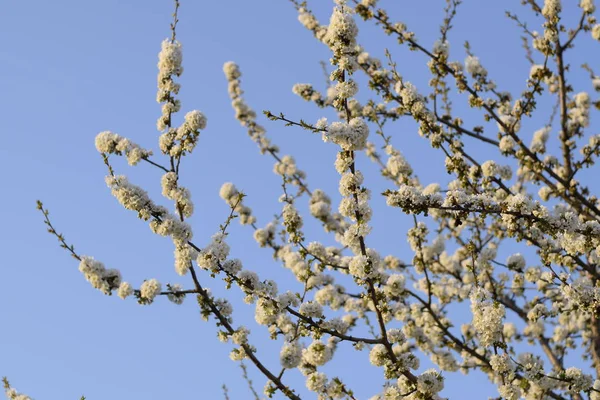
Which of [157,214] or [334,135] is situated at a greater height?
[334,135]

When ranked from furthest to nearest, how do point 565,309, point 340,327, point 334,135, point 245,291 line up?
point 565,309, point 340,327, point 245,291, point 334,135

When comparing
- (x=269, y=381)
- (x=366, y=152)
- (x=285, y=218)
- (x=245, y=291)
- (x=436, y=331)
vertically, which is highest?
(x=366, y=152)

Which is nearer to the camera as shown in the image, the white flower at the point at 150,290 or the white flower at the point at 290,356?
the white flower at the point at 150,290

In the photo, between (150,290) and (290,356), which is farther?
(290,356)

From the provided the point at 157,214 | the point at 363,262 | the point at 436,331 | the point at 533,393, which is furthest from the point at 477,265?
the point at 157,214

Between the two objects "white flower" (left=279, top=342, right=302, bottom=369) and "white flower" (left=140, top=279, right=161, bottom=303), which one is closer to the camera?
"white flower" (left=140, top=279, right=161, bottom=303)

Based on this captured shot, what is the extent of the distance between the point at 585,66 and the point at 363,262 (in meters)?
8.96

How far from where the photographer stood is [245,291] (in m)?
7.15

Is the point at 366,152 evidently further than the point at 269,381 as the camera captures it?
Yes

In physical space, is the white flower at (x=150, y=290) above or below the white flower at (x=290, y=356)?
below

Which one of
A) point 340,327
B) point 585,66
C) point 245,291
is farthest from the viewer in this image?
point 585,66

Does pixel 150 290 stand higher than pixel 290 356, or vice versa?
pixel 290 356

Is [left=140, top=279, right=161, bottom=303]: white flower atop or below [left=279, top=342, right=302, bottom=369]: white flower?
below

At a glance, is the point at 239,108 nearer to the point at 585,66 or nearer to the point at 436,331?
the point at 436,331
